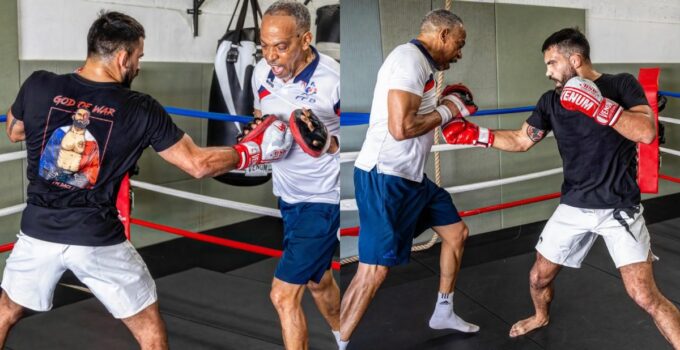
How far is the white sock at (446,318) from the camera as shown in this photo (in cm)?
116

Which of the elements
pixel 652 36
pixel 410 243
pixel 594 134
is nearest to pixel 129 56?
pixel 410 243

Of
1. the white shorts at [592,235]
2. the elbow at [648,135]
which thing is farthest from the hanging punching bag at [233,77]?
the elbow at [648,135]

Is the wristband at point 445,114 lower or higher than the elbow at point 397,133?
higher

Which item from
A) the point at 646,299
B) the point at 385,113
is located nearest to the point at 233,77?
the point at 385,113

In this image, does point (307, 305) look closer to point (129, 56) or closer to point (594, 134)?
point (129, 56)

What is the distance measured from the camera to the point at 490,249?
1213 mm

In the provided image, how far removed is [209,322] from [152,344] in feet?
0.38

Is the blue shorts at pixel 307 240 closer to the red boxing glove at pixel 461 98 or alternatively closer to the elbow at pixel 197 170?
the elbow at pixel 197 170

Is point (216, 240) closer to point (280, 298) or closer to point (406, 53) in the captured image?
point (280, 298)

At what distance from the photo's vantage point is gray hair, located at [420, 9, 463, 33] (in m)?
0.94

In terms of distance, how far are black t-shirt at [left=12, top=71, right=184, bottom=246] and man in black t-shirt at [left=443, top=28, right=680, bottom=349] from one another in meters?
0.62

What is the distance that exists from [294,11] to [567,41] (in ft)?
1.98

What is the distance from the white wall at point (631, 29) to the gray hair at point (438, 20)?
28 centimetres

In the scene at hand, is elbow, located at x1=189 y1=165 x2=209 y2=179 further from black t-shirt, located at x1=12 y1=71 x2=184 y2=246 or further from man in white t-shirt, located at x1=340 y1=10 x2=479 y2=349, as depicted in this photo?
man in white t-shirt, located at x1=340 y1=10 x2=479 y2=349
